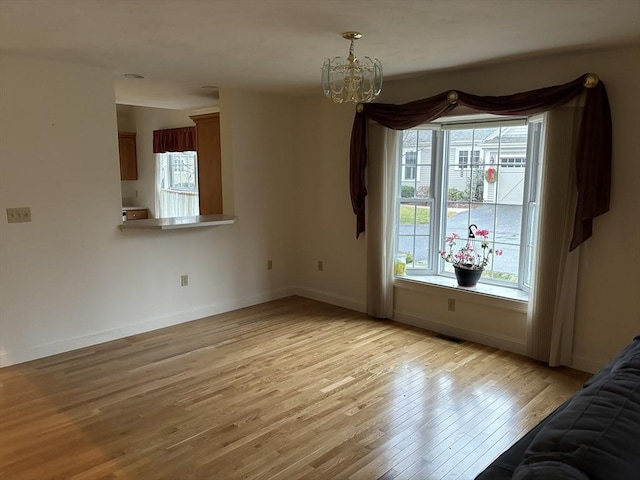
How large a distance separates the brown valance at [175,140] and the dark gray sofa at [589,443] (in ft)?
21.6

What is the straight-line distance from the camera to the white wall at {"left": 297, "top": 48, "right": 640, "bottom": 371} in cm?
323

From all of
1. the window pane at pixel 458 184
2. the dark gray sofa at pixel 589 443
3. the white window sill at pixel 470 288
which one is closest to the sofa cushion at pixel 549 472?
the dark gray sofa at pixel 589 443

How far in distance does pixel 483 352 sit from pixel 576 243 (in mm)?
1145

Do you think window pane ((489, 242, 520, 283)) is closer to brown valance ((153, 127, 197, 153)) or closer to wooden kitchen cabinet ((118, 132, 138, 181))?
brown valance ((153, 127, 197, 153))

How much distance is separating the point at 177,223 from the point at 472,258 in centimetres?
271

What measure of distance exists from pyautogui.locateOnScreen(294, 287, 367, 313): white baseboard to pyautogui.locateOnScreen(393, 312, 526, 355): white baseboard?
1.54 ft

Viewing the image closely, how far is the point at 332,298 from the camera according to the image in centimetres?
531

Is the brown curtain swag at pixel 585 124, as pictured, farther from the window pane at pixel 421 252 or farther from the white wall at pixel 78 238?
the white wall at pixel 78 238

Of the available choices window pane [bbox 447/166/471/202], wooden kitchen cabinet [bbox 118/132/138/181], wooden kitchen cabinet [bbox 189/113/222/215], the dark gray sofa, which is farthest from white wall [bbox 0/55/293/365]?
wooden kitchen cabinet [bbox 118/132/138/181]

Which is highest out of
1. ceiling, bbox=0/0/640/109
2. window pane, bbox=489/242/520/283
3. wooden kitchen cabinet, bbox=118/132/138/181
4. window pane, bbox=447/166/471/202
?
ceiling, bbox=0/0/640/109

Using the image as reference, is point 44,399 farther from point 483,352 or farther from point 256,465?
point 483,352

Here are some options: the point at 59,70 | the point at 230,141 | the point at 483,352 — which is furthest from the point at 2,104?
the point at 483,352

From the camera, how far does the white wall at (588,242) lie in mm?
3227

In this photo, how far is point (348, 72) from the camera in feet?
9.08
